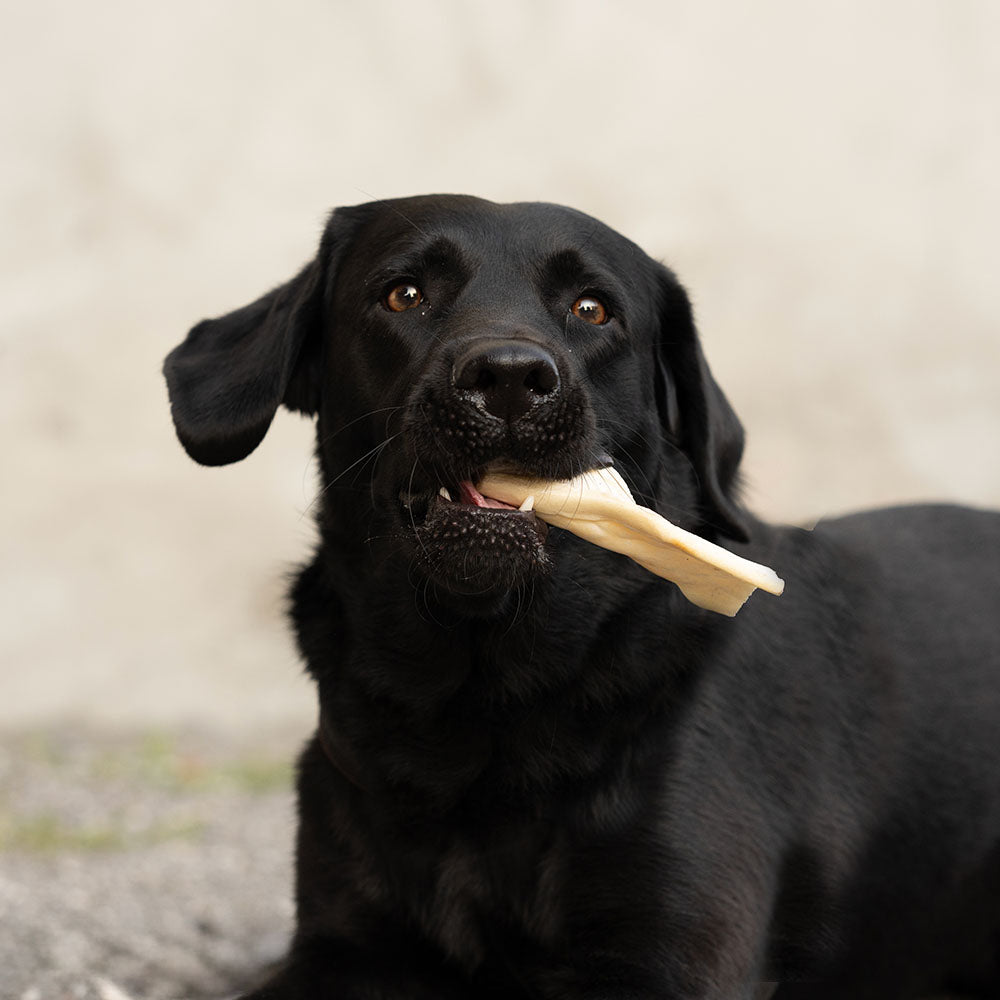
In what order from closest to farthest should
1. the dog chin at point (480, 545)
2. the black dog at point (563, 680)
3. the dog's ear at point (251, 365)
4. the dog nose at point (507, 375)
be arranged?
the dog nose at point (507, 375) < the dog chin at point (480, 545) < the black dog at point (563, 680) < the dog's ear at point (251, 365)

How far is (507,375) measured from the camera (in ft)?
8.30

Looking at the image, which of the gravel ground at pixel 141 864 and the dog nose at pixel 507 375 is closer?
the dog nose at pixel 507 375

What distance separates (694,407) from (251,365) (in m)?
0.99

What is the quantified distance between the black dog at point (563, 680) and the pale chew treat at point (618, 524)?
0.04 m

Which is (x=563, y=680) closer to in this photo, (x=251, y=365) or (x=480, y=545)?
(x=480, y=545)

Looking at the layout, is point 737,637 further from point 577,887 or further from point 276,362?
point 276,362

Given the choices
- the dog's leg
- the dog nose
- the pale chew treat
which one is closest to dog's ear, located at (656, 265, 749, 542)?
the pale chew treat

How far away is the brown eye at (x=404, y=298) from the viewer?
121 inches

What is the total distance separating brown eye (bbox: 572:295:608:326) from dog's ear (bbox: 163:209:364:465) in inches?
23.8

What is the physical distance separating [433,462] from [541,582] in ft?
1.45

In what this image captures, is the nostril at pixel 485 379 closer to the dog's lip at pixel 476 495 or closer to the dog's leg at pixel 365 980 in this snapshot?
the dog's lip at pixel 476 495

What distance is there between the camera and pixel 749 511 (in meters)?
3.39

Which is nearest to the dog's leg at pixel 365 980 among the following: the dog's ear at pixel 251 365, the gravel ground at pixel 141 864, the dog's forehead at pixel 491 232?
the gravel ground at pixel 141 864

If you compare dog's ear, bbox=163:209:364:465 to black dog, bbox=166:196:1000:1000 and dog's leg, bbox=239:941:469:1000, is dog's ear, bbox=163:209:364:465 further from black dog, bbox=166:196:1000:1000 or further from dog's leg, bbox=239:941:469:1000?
dog's leg, bbox=239:941:469:1000
